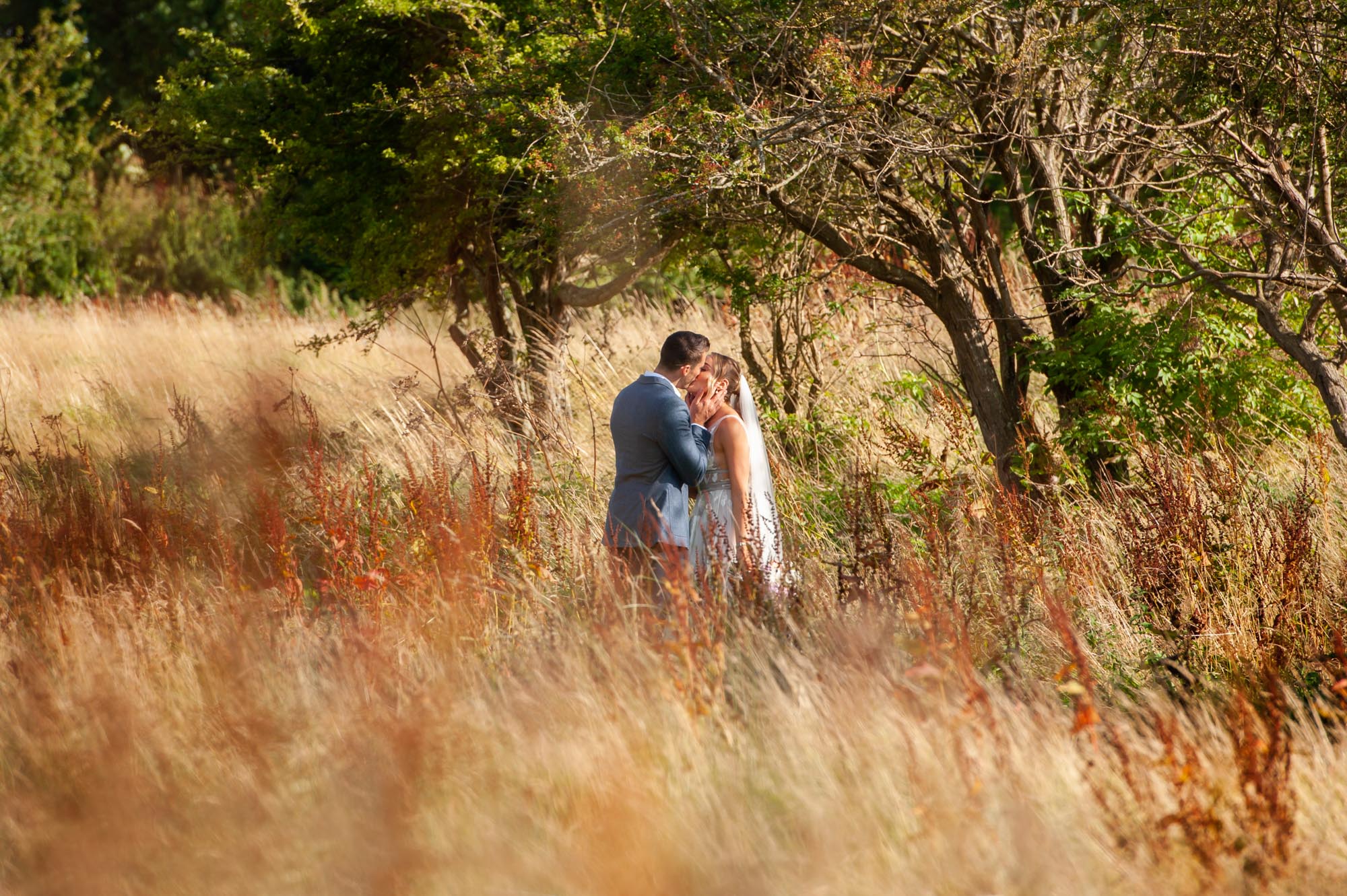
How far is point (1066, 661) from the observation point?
4.34 m

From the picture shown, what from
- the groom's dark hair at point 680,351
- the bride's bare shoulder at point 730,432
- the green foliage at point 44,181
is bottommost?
the bride's bare shoulder at point 730,432

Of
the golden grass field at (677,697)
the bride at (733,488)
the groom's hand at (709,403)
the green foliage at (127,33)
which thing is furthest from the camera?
the green foliage at (127,33)

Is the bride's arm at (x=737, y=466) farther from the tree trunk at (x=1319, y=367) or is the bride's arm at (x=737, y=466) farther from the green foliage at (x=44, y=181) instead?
the green foliage at (x=44, y=181)

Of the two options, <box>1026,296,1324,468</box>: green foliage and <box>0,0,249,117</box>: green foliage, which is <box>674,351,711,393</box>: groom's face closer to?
<box>1026,296,1324,468</box>: green foliage

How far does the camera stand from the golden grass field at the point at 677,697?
2.67 meters

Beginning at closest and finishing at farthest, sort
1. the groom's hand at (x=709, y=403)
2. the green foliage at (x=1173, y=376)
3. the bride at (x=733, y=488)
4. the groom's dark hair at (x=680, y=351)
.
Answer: the bride at (x=733, y=488) < the groom's dark hair at (x=680, y=351) < the groom's hand at (x=709, y=403) < the green foliage at (x=1173, y=376)

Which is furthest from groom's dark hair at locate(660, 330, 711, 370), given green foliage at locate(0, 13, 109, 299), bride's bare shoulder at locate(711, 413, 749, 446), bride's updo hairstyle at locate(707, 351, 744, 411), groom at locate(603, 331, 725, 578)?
green foliage at locate(0, 13, 109, 299)

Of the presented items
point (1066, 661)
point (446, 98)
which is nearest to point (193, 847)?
point (1066, 661)

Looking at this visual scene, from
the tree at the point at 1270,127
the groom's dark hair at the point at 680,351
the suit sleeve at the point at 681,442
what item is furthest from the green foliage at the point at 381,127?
the tree at the point at 1270,127

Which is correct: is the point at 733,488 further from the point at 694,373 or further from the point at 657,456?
the point at 694,373

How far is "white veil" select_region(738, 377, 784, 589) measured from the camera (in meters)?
4.45

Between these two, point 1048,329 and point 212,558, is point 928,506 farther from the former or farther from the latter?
point 212,558

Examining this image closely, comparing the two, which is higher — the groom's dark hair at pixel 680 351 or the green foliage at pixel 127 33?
the green foliage at pixel 127 33

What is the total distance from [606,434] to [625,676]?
465 centimetres
